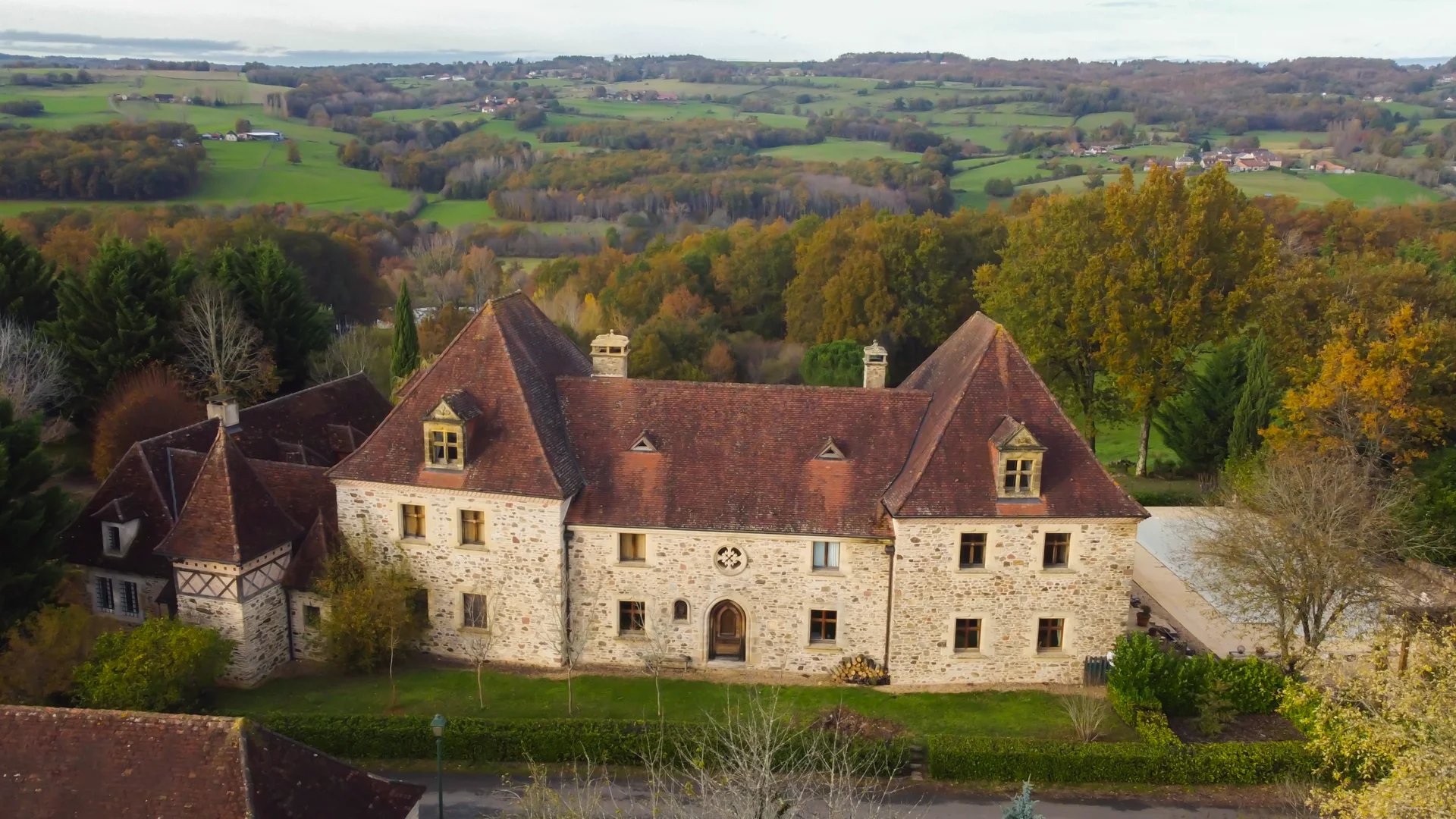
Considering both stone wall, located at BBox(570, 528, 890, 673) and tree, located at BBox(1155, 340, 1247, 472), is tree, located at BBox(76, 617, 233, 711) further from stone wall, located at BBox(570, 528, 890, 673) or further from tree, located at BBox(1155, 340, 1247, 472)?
tree, located at BBox(1155, 340, 1247, 472)

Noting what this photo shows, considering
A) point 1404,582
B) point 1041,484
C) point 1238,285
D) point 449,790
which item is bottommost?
point 449,790

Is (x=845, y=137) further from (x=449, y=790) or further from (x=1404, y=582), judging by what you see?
(x=449, y=790)

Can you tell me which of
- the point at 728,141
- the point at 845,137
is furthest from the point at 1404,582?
the point at 845,137

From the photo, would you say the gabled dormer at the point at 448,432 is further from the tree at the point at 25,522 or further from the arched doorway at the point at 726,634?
the tree at the point at 25,522

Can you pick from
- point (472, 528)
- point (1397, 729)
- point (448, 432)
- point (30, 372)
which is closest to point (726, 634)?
point (472, 528)

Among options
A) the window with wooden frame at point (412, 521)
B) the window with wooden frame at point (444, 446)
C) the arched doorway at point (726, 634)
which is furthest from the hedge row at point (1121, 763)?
the window with wooden frame at point (412, 521)

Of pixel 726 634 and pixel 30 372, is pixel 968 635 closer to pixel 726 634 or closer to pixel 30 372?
pixel 726 634
